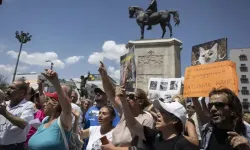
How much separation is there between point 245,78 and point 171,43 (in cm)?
5215

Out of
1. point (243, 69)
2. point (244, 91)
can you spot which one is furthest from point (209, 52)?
point (243, 69)

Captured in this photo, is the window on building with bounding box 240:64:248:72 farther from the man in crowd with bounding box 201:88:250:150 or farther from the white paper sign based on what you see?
the man in crowd with bounding box 201:88:250:150

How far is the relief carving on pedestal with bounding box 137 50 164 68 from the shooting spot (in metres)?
13.7

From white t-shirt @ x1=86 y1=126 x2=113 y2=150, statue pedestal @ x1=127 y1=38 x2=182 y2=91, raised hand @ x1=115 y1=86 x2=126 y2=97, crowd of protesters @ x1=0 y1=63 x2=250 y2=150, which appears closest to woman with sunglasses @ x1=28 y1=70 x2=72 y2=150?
crowd of protesters @ x1=0 y1=63 x2=250 y2=150

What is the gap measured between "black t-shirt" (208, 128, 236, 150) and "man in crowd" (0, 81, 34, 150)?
2233 mm

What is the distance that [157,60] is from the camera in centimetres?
1377

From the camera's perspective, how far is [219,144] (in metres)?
2.08

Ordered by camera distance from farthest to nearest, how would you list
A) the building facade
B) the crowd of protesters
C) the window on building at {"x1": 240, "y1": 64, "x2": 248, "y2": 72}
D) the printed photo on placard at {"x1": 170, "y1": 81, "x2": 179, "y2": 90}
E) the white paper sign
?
the window on building at {"x1": 240, "y1": 64, "x2": 248, "y2": 72}
the building facade
the printed photo on placard at {"x1": 170, "y1": 81, "x2": 179, "y2": 90}
the white paper sign
the crowd of protesters

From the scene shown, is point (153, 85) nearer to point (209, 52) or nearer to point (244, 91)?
point (209, 52)

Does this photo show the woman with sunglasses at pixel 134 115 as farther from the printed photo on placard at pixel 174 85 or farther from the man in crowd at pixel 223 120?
the printed photo on placard at pixel 174 85

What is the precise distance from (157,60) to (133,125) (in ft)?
37.5

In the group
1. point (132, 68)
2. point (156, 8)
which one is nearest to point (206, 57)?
point (132, 68)

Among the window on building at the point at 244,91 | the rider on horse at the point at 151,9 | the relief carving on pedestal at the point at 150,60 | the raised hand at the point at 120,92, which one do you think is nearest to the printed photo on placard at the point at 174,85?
the relief carving on pedestal at the point at 150,60

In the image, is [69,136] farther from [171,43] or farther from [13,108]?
[171,43]
